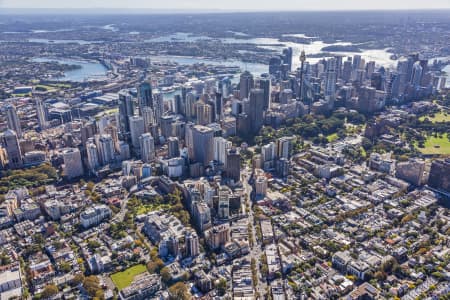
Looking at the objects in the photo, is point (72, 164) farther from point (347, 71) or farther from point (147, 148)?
point (347, 71)

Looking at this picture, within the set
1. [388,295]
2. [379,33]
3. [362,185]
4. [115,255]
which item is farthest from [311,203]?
[379,33]

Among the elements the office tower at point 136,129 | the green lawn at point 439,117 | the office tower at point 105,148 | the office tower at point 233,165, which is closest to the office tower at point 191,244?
the office tower at point 233,165

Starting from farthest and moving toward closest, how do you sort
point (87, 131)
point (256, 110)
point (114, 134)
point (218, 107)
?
1. point (218, 107)
2. point (256, 110)
3. point (87, 131)
4. point (114, 134)

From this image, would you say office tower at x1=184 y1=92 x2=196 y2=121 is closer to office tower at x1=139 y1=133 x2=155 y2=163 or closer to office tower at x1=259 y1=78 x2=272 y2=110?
office tower at x1=259 y1=78 x2=272 y2=110

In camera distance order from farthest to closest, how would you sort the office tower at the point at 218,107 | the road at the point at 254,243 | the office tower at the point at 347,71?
the office tower at the point at 347,71 < the office tower at the point at 218,107 < the road at the point at 254,243

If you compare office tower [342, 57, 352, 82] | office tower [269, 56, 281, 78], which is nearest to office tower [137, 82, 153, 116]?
office tower [269, 56, 281, 78]

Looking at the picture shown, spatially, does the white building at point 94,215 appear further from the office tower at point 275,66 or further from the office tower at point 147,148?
the office tower at point 275,66

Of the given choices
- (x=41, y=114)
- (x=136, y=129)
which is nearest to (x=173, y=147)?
(x=136, y=129)

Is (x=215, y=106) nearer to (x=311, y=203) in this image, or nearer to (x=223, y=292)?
(x=311, y=203)
